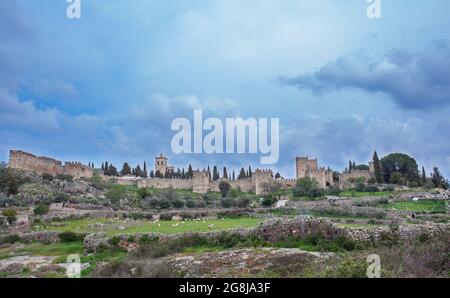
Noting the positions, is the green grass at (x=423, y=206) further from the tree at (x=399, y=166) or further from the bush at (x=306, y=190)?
the tree at (x=399, y=166)

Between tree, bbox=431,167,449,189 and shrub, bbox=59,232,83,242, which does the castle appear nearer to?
tree, bbox=431,167,449,189

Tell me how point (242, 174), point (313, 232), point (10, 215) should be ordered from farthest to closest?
point (242, 174)
point (10, 215)
point (313, 232)

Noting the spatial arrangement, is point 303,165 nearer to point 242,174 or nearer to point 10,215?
point 242,174

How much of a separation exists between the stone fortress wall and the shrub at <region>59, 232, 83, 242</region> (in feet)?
180

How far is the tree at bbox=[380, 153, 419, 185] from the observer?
79.4 meters

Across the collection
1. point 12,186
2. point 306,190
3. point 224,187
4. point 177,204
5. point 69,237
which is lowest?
point 69,237

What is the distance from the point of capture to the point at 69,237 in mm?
20672

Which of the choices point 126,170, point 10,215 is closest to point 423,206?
point 10,215

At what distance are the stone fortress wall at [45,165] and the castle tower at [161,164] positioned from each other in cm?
2262

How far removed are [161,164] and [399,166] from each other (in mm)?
59190

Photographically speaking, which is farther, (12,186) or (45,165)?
(45,165)
